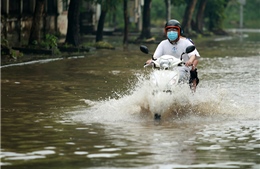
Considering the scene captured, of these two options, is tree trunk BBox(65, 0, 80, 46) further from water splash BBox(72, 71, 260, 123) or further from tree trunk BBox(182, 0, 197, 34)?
water splash BBox(72, 71, 260, 123)

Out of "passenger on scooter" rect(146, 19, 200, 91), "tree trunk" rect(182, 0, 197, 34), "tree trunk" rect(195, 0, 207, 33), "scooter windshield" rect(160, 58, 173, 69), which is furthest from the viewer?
"tree trunk" rect(195, 0, 207, 33)

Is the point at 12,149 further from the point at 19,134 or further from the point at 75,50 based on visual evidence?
the point at 75,50

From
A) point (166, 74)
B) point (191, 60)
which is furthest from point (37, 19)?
point (166, 74)

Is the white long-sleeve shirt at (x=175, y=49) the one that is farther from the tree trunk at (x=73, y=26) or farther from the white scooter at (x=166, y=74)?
the tree trunk at (x=73, y=26)

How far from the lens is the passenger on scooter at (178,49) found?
15.5 meters

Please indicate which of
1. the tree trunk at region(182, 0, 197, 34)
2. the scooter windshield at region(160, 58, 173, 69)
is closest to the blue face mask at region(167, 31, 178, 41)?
the scooter windshield at region(160, 58, 173, 69)

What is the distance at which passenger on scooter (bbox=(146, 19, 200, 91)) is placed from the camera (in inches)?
609

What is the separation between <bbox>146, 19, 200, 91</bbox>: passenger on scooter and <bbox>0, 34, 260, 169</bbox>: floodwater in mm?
471

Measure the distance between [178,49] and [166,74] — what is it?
1.22 meters

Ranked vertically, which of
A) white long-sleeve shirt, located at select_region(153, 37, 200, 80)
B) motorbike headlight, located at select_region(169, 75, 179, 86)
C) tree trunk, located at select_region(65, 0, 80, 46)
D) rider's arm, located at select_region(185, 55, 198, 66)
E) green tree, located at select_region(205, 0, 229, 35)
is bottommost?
green tree, located at select_region(205, 0, 229, 35)

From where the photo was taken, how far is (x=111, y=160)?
10562mm

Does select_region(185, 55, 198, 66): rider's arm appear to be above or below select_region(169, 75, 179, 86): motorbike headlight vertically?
above

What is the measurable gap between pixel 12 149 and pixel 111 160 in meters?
1.56

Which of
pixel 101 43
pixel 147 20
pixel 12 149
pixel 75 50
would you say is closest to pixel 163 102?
pixel 12 149
